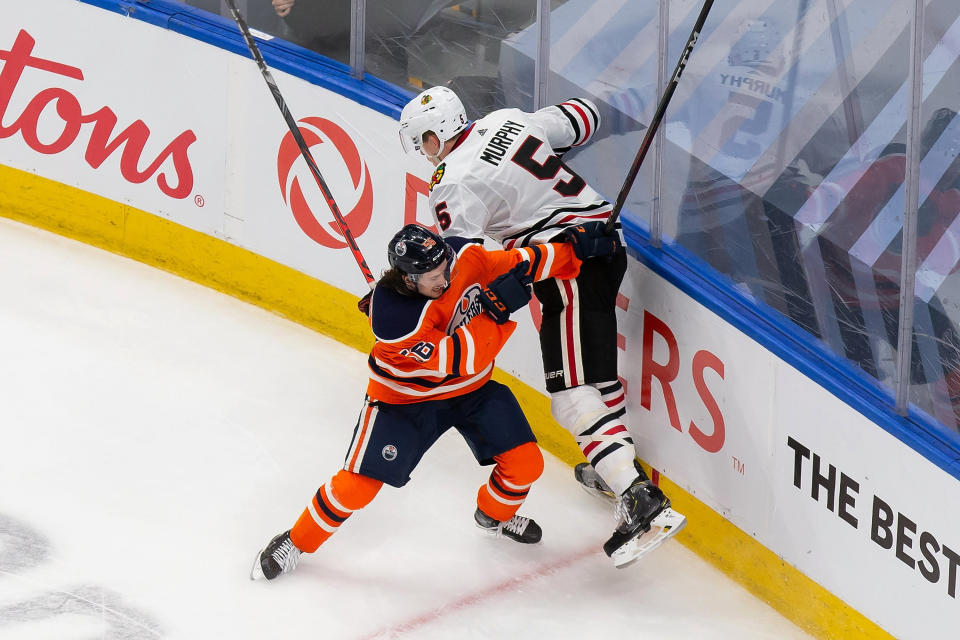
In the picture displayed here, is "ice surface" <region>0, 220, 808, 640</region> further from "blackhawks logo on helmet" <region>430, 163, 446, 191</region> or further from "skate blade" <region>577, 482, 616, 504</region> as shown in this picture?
"blackhawks logo on helmet" <region>430, 163, 446, 191</region>

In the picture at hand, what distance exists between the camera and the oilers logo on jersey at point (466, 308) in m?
3.40

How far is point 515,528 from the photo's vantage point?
3.82 m

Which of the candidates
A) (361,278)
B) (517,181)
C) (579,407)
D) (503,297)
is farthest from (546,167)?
(361,278)

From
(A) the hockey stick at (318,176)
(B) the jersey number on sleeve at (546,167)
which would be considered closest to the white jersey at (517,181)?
(B) the jersey number on sleeve at (546,167)

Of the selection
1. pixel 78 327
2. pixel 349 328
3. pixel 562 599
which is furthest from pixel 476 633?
pixel 78 327

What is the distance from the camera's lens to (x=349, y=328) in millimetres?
4934

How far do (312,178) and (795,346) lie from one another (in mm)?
2100

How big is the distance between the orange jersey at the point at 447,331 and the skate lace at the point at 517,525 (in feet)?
1.65

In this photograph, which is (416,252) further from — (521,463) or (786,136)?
(786,136)

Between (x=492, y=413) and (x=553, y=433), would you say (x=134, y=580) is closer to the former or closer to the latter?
(x=492, y=413)

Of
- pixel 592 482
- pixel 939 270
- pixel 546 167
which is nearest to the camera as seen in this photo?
pixel 939 270

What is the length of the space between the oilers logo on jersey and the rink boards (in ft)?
2.07

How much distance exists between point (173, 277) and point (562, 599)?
2457 mm

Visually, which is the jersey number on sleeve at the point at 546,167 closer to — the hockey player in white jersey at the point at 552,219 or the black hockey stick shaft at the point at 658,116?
the hockey player in white jersey at the point at 552,219
